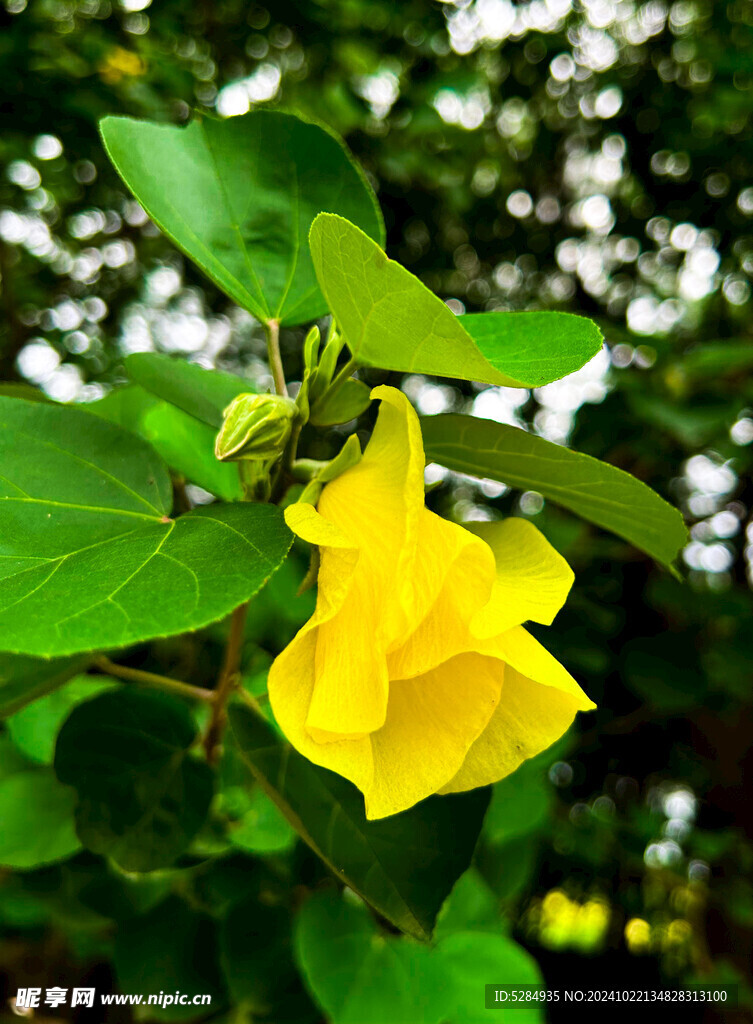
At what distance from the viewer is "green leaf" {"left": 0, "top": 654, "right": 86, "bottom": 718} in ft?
1.64

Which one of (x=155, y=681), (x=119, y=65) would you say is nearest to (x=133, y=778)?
(x=155, y=681)

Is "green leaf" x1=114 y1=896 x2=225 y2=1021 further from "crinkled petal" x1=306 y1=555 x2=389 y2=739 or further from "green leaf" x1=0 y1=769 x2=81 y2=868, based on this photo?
"crinkled petal" x1=306 y1=555 x2=389 y2=739

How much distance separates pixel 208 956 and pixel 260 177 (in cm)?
79

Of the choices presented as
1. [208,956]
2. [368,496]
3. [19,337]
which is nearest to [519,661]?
[368,496]

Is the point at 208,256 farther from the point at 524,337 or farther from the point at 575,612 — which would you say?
the point at 575,612

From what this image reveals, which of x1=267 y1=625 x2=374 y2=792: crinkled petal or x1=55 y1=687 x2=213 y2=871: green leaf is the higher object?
x1=267 y1=625 x2=374 y2=792: crinkled petal

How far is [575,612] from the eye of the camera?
1.46 m

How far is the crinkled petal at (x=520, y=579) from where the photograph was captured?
37 centimetres

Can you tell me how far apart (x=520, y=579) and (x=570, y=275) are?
1944mm

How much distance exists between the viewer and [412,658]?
377 mm

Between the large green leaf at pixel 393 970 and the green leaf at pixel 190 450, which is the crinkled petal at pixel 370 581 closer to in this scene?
the green leaf at pixel 190 450

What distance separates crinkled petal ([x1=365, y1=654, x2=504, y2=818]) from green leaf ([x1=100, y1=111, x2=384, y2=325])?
1.03 feet

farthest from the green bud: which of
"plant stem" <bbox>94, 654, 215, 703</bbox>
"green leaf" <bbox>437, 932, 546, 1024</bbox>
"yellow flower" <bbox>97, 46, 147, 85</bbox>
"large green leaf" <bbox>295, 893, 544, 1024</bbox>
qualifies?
"yellow flower" <bbox>97, 46, 147, 85</bbox>

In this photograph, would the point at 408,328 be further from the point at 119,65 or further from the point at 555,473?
the point at 119,65
